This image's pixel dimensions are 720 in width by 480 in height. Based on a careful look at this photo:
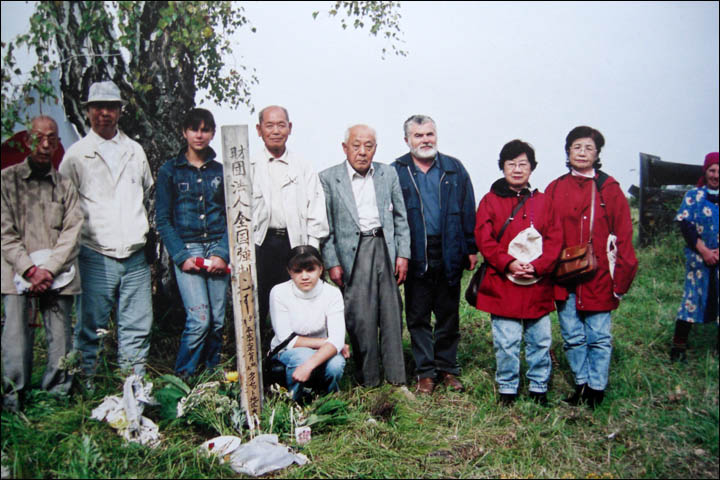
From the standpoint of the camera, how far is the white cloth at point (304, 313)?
3963 millimetres

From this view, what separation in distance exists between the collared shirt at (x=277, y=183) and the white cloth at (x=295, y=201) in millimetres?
15

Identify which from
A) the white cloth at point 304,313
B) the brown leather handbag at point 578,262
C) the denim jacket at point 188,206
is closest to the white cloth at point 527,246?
the brown leather handbag at point 578,262

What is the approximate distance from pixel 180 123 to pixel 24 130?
1.39m

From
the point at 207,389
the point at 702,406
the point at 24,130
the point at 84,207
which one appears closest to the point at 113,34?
the point at 24,130

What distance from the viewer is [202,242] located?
406 cm

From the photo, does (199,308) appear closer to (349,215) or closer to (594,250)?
(349,215)

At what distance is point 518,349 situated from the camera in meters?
4.06

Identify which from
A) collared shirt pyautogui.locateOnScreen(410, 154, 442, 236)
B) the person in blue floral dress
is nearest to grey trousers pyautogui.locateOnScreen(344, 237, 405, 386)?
collared shirt pyautogui.locateOnScreen(410, 154, 442, 236)

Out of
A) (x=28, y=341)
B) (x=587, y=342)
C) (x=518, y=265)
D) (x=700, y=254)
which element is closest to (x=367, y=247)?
(x=518, y=265)

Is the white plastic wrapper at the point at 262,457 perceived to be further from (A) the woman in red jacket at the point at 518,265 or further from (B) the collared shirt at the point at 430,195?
(B) the collared shirt at the point at 430,195

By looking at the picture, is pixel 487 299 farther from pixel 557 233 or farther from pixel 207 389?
pixel 207 389

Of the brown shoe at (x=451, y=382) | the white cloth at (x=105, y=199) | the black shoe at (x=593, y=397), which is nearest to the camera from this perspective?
the white cloth at (x=105, y=199)

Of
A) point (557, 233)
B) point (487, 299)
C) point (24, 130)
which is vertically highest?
point (24, 130)

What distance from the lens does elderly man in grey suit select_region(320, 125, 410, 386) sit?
14.1ft
